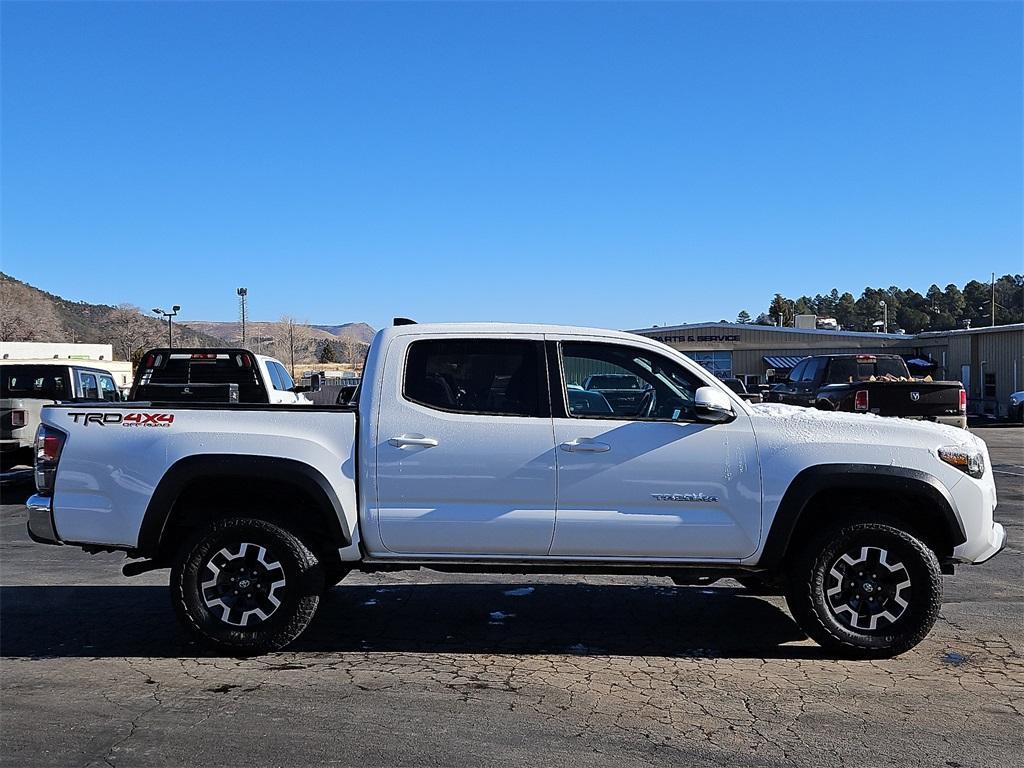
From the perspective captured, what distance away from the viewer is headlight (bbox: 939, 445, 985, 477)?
5.50 metres

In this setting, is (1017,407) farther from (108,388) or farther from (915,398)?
(108,388)

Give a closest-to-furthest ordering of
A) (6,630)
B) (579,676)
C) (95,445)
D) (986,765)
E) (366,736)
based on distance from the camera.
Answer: (986,765) < (366,736) < (579,676) < (95,445) < (6,630)

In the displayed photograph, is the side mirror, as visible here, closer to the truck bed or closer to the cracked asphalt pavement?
the cracked asphalt pavement

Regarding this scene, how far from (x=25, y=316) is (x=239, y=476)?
83.9 metres

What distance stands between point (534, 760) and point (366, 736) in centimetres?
83

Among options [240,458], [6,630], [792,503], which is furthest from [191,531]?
[792,503]

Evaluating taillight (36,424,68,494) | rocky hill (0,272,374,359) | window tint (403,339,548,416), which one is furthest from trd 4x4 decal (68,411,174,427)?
rocky hill (0,272,374,359)

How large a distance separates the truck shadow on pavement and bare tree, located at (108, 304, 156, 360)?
74.1m

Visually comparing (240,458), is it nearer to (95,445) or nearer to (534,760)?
(95,445)

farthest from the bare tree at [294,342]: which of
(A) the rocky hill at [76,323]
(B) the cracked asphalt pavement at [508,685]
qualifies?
(B) the cracked asphalt pavement at [508,685]

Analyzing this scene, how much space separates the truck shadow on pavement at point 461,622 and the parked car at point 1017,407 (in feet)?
91.5

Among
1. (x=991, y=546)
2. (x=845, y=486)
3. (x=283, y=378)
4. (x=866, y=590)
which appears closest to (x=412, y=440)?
(x=845, y=486)

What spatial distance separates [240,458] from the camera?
5492mm

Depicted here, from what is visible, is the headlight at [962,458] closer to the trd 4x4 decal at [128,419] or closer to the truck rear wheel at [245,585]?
the truck rear wheel at [245,585]
